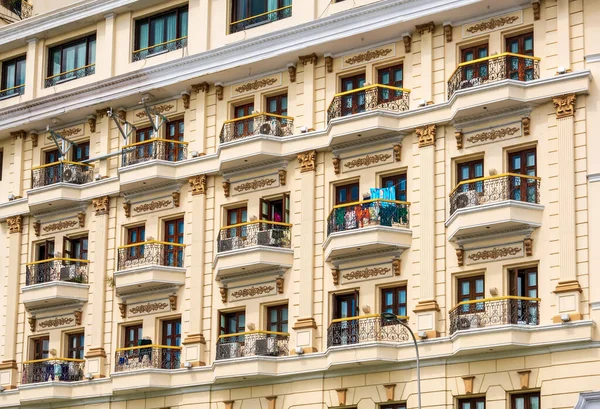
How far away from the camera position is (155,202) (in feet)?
167

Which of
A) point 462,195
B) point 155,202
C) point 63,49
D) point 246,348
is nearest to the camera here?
point 462,195

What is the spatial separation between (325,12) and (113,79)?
8329 millimetres

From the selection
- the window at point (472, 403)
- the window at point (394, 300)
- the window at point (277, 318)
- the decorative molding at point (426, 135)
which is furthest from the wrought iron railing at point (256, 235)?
the window at point (472, 403)

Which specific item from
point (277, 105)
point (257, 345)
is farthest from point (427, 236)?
point (277, 105)

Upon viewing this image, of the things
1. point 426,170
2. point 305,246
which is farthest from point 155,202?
point 426,170

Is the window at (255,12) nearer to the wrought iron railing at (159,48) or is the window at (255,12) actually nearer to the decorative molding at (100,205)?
the wrought iron railing at (159,48)

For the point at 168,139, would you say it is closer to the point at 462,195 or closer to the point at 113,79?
the point at 113,79

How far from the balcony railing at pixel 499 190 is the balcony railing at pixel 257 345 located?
22.7 ft

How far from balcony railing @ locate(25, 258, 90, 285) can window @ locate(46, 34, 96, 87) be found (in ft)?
21.7

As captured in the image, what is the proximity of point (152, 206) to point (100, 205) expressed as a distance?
2251 millimetres

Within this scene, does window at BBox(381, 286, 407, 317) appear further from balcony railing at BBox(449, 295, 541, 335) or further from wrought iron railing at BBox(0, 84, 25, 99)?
wrought iron railing at BBox(0, 84, 25, 99)

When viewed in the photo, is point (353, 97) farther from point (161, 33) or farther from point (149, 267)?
point (161, 33)

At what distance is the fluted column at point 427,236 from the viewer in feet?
142

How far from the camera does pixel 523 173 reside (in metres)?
43.0
